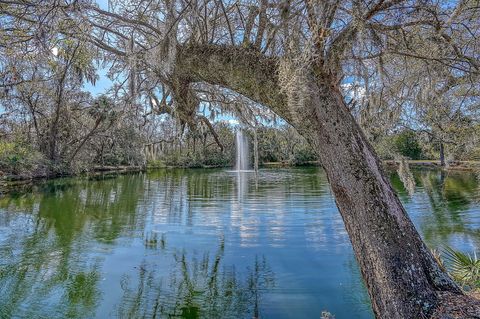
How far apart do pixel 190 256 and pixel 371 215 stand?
545 cm

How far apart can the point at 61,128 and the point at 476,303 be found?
2558cm

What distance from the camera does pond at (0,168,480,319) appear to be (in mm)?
4977

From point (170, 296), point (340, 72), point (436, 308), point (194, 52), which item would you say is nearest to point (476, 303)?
point (436, 308)

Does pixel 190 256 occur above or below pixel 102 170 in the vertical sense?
below

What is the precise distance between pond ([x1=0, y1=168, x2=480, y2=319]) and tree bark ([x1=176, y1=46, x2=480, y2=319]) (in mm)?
1404

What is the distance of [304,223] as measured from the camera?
9719 mm

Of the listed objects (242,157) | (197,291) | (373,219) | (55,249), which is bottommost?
(197,291)

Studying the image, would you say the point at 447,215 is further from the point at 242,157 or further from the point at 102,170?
the point at 242,157

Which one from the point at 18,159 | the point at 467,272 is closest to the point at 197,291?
the point at 467,272

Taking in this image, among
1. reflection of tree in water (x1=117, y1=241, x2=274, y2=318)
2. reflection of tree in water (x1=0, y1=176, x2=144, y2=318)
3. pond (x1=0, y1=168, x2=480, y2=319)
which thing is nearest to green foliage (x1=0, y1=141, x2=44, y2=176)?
reflection of tree in water (x1=0, y1=176, x2=144, y2=318)

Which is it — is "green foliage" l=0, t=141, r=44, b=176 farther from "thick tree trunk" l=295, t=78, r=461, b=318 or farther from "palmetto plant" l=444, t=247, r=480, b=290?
"thick tree trunk" l=295, t=78, r=461, b=318

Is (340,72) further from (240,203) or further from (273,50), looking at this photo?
(240,203)

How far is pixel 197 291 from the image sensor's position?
17.7ft

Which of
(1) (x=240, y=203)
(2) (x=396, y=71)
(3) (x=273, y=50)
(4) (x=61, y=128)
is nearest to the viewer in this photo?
(3) (x=273, y=50)
